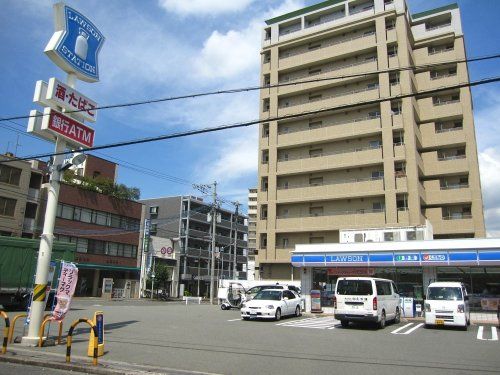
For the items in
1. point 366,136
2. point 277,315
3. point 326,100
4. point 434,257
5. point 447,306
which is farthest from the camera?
point 326,100

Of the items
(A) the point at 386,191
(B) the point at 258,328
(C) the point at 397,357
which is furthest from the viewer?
(A) the point at 386,191

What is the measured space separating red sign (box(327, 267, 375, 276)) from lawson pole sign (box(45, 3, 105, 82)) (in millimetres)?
20088

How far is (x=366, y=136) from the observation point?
140ft

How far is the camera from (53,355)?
10.1m

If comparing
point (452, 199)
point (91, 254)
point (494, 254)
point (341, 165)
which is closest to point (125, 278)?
point (91, 254)

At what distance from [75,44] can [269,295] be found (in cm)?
1486

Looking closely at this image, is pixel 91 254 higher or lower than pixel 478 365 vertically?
higher

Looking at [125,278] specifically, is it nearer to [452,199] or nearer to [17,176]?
[17,176]

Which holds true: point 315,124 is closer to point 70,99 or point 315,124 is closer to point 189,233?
point 189,233

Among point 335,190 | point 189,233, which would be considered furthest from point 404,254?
point 189,233

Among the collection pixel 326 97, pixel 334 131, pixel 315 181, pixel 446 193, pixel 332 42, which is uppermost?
pixel 332 42

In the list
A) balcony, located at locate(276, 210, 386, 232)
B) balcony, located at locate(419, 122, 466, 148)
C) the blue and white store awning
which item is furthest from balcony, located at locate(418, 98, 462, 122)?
the blue and white store awning

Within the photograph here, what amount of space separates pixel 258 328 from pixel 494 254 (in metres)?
14.7

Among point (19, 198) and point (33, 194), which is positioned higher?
point (33, 194)
